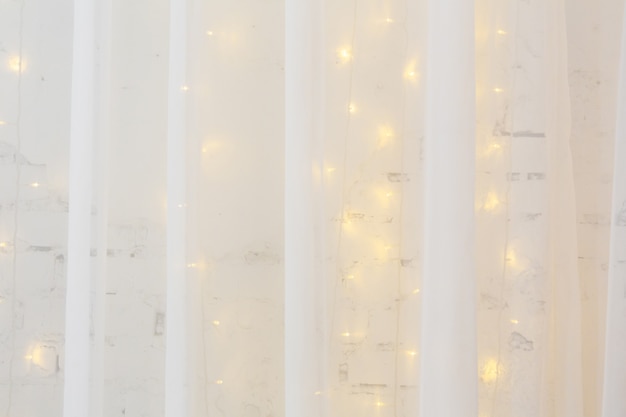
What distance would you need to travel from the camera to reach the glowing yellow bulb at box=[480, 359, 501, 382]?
1274mm

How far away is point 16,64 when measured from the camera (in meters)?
1.37

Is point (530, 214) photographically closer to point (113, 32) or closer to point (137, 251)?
point (137, 251)

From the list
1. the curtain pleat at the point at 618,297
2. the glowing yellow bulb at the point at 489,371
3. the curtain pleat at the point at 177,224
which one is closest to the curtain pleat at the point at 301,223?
the curtain pleat at the point at 177,224

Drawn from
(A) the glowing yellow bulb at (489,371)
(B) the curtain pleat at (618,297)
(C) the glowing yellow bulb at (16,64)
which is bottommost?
(A) the glowing yellow bulb at (489,371)

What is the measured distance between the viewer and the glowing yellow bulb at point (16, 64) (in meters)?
1.37

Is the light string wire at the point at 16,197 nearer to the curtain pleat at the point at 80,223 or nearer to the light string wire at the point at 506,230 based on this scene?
the curtain pleat at the point at 80,223

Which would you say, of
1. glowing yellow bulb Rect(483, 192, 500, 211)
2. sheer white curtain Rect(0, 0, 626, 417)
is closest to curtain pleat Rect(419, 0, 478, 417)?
sheer white curtain Rect(0, 0, 626, 417)

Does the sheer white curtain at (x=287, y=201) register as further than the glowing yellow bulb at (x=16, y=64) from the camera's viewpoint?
No

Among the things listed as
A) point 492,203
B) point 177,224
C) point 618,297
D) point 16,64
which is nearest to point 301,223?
point 177,224

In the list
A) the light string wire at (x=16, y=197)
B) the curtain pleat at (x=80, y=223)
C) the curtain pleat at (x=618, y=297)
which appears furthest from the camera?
the light string wire at (x=16, y=197)

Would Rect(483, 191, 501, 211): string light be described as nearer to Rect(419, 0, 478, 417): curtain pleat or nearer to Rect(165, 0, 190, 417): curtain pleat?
Rect(419, 0, 478, 417): curtain pleat

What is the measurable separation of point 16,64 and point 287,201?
22.6 inches

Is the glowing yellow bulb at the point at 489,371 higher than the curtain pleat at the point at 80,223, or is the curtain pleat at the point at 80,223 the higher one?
the curtain pleat at the point at 80,223

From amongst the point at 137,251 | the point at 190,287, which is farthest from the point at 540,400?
the point at 137,251
